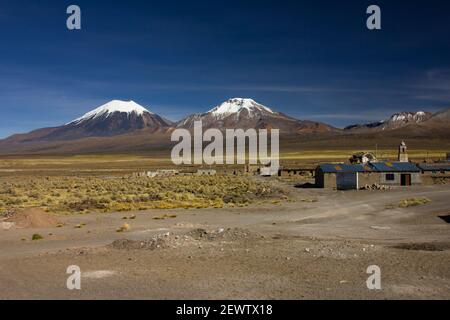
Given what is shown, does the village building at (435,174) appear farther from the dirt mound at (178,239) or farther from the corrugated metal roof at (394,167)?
the dirt mound at (178,239)

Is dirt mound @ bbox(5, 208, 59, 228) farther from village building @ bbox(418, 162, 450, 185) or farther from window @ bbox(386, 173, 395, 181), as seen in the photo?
village building @ bbox(418, 162, 450, 185)

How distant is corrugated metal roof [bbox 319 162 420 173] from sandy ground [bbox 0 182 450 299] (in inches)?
868

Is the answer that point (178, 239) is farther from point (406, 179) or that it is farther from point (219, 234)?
point (406, 179)

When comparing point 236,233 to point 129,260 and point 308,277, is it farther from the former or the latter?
point 308,277

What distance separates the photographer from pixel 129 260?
17.7m

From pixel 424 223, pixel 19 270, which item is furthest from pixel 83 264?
pixel 424 223

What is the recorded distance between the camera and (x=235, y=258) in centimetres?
1803

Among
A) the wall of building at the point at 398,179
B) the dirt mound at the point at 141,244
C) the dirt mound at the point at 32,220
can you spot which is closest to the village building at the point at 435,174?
the wall of building at the point at 398,179

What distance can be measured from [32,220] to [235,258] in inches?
556

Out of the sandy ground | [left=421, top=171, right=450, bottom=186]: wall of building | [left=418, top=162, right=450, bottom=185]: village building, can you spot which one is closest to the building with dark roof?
[left=421, top=171, right=450, bottom=186]: wall of building

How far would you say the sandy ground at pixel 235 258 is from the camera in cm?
1362

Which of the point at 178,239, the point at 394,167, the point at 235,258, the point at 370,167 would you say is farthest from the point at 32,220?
the point at 394,167

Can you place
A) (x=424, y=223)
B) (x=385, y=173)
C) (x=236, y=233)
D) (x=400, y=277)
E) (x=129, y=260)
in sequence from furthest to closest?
(x=385, y=173), (x=424, y=223), (x=236, y=233), (x=129, y=260), (x=400, y=277)
